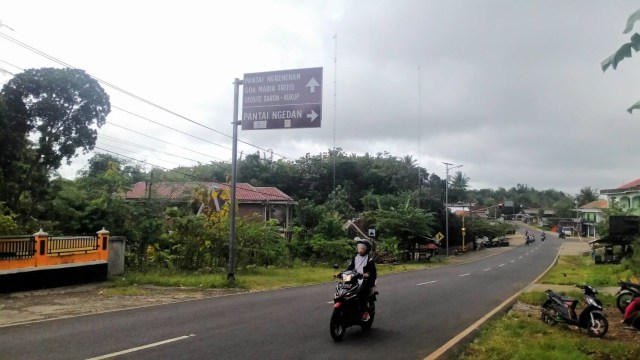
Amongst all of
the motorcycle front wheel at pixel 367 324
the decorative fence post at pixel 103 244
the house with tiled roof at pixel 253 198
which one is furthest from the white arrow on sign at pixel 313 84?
the house with tiled roof at pixel 253 198

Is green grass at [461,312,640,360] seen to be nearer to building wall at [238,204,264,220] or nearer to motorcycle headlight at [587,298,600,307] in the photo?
motorcycle headlight at [587,298,600,307]

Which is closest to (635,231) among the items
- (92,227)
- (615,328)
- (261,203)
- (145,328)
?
(615,328)

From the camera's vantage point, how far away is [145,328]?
31.5ft

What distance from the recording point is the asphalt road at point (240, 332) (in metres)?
7.79

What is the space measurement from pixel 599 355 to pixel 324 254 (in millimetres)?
27675

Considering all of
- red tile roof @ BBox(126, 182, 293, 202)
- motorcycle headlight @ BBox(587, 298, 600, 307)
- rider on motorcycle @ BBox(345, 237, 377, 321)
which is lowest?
motorcycle headlight @ BBox(587, 298, 600, 307)

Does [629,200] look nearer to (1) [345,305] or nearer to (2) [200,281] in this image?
(2) [200,281]

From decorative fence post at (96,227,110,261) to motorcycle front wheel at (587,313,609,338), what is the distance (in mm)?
15747

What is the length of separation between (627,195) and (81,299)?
202ft

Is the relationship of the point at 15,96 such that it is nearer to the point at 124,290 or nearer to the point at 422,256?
the point at 124,290

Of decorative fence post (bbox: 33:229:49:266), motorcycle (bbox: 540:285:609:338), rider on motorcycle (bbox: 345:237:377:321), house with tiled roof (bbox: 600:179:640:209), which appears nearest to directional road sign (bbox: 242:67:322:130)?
decorative fence post (bbox: 33:229:49:266)

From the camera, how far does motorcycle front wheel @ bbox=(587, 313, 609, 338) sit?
31.7 ft

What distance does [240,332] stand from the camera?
9344 millimetres

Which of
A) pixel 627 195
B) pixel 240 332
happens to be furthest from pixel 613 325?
pixel 627 195
